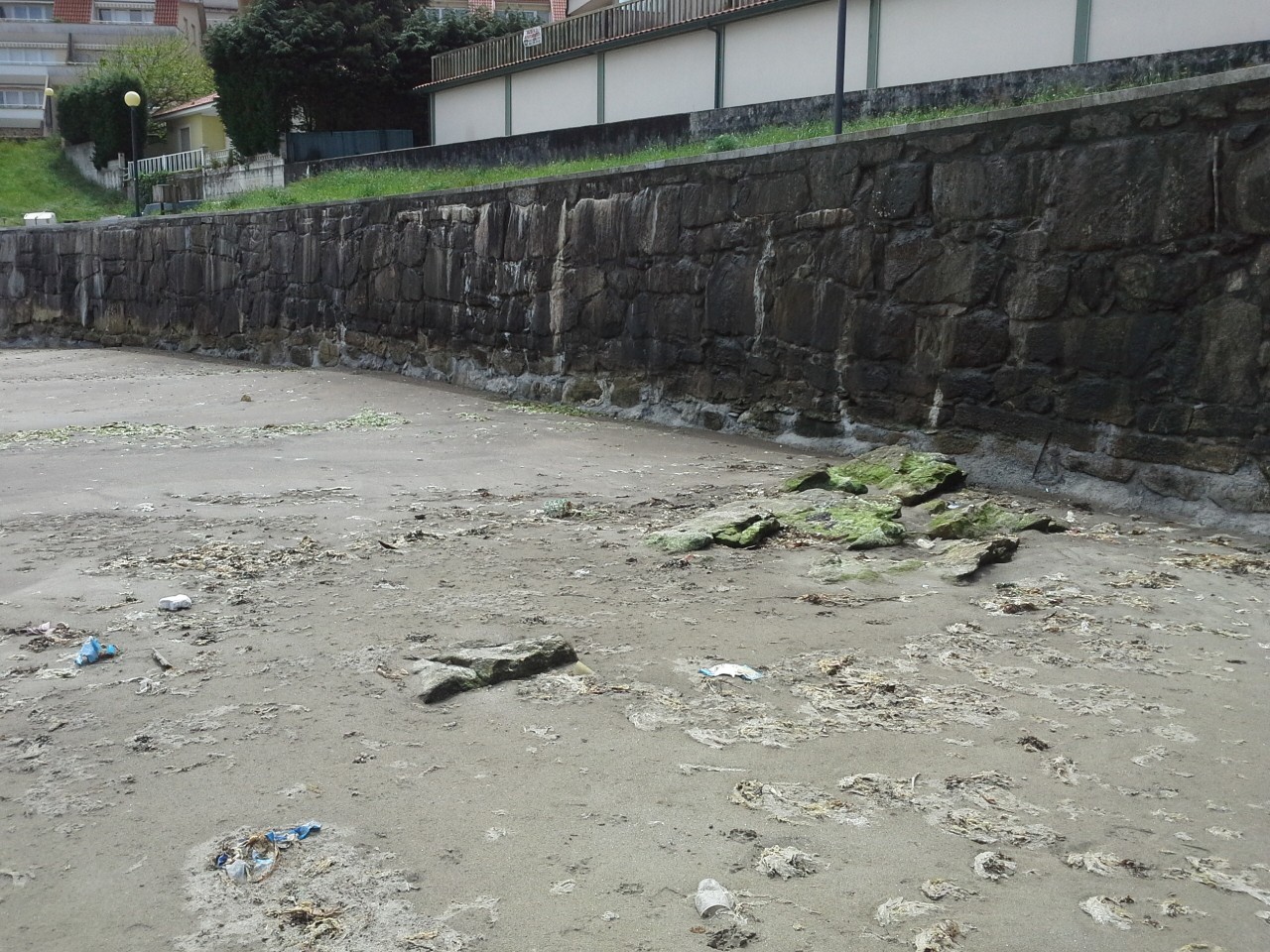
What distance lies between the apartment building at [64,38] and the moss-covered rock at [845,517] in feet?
183

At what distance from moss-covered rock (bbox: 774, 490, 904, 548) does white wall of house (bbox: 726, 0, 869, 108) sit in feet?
38.1

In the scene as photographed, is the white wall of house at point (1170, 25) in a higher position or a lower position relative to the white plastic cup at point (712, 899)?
higher

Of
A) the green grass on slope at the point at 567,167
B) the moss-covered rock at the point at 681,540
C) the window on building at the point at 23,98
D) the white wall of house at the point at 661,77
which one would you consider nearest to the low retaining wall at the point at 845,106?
the green grass on slope at the point at 567,167

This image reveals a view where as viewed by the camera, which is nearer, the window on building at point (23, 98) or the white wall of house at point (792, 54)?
the white wall of house at point (792, 54)

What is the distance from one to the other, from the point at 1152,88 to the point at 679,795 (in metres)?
4.51

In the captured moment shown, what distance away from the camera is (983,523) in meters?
5.52

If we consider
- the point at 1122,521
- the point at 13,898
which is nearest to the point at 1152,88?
the point at 1122,521

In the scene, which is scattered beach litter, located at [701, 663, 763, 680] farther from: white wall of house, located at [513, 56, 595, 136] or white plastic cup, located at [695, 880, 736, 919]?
white wall of house, located at [513, 56, 595, 136]

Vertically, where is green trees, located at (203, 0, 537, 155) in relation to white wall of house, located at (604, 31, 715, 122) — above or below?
above

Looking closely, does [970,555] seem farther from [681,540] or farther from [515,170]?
[515,170]

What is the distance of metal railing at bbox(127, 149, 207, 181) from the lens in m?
34.9

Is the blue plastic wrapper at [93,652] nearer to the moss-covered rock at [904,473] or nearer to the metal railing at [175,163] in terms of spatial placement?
the moss-covered rock at [904,473]

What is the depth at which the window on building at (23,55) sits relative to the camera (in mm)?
55594

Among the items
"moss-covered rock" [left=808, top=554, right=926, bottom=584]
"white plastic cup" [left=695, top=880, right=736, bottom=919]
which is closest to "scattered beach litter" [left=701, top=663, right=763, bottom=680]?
"moss-covered rock" [left=808, top=554, right=926, bottom=584]
